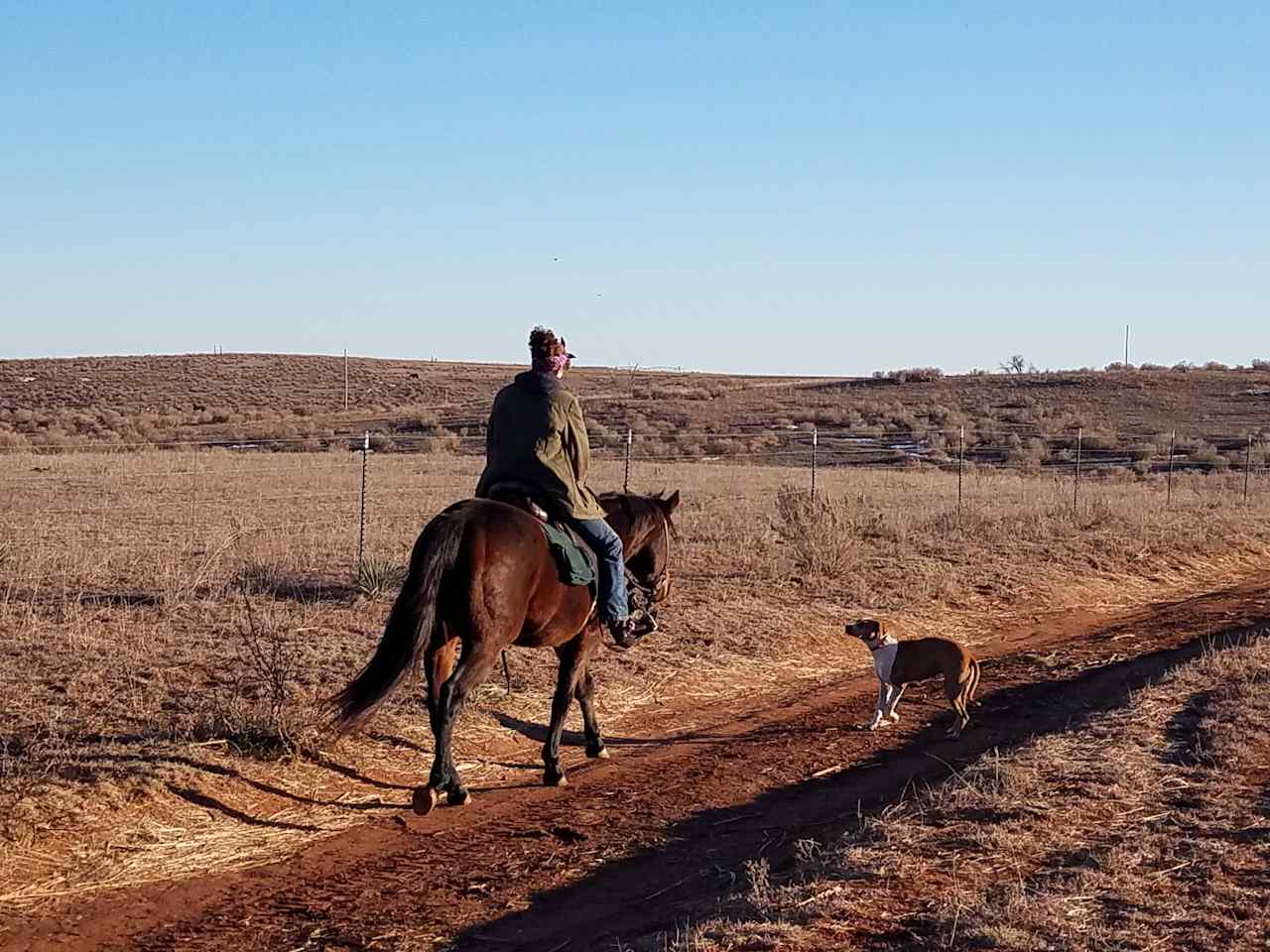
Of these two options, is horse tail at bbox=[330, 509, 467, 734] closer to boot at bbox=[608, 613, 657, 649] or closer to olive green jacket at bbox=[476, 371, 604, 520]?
olive green jacket at bbox=[476, 371, 604, 520]

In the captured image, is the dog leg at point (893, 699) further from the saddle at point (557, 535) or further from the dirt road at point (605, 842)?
the saddle at point (557, 535)

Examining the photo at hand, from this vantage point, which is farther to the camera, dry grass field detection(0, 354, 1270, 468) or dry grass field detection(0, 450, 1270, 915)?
dry grass field detection(0, 354, 1270, 468)

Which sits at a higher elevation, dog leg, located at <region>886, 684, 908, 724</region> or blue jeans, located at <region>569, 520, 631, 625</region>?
blue jeans, located at <region>569, 520, 631, 625</region>

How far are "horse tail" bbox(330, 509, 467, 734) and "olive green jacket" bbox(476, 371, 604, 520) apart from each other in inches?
35.0

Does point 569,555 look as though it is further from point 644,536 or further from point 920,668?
point 920,668

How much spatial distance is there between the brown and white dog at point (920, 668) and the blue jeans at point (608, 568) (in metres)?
2.42

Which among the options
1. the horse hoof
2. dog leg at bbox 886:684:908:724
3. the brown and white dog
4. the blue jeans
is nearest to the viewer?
the horse hoof

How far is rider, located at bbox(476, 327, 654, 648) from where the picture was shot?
8.81m

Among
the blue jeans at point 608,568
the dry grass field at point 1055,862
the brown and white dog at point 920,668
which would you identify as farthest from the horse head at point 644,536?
the dry grass field at point 1055,862

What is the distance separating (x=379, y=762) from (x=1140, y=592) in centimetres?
1326

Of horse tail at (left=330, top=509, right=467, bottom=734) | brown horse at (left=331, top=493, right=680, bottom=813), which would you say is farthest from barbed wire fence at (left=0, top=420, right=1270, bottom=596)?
horse tail at (left=330, top=509, right=467, bottom=734)

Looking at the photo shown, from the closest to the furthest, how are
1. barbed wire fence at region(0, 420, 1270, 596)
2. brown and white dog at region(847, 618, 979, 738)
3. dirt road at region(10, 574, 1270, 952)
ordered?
dirt road at region(10, 574, 1270, 952) → brown and white dog at region(847, 618, 979, 738) → barbed wire fence at region(0, 420, 1270, 596)

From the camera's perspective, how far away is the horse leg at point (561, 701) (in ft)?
29.5

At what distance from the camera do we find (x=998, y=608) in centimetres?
1709
